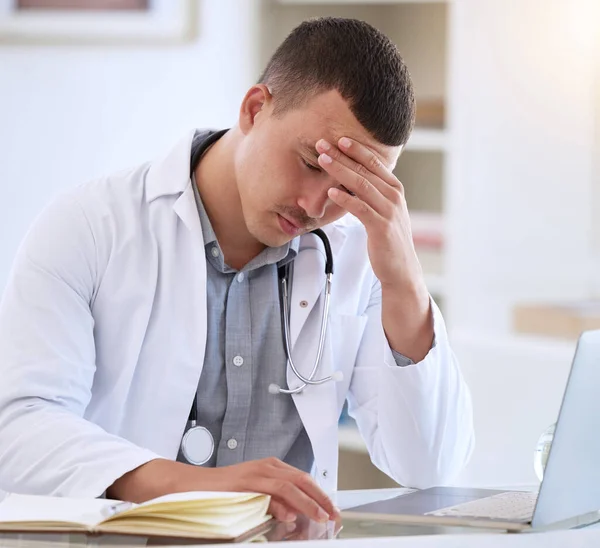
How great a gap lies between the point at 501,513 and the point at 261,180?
2.22ft

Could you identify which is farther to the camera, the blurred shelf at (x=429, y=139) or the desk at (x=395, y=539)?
the blurred shelf at (x=429, y=139)

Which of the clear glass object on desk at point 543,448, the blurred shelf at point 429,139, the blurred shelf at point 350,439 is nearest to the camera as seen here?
the clear glass object on desk at point 543,448

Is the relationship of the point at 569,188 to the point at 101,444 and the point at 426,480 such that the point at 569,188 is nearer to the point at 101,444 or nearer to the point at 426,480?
the point at 426,480

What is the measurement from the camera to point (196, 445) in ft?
5.21

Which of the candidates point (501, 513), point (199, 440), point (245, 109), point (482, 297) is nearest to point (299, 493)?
point (501, 513)

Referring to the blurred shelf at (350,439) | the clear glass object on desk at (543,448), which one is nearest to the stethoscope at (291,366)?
the clear glass object on desk at (543,448)

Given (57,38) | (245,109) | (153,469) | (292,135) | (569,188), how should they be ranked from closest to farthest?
(153,469)
(292,135)
(245,109)
(569,188)
(57,38)

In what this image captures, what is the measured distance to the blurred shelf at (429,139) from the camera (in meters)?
2.94

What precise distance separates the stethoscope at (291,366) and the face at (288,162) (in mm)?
122

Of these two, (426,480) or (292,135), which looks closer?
(292,135)

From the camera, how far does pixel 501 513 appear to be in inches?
44.3

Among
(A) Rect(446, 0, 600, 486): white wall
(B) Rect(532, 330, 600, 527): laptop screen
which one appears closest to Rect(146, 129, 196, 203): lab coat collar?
(B) Rect(532, 330, 600, 527): laptop screen

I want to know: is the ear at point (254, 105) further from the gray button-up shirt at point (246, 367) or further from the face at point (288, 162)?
the gray button-up shirt at point (246, 367)

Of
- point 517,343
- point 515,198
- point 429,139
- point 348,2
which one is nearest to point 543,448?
point 517,343
